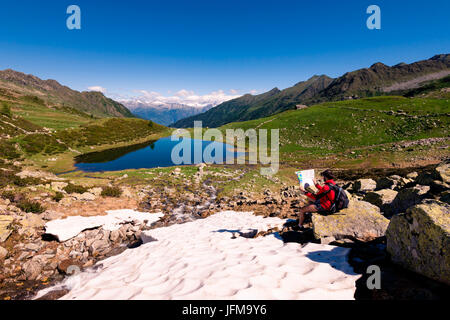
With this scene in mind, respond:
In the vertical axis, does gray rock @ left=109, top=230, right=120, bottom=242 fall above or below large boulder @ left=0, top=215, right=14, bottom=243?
below

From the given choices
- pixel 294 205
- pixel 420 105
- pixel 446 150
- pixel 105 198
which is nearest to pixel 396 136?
pixel 446 150

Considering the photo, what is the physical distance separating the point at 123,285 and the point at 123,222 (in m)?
8.73

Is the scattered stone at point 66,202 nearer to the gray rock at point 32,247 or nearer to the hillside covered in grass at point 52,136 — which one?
the gray rock at point 32,247

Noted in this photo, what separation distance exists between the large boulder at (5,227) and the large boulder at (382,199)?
22699 mm

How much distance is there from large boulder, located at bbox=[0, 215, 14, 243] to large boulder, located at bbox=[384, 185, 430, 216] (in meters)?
22.5

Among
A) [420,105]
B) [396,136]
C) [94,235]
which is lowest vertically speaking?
[94,235]

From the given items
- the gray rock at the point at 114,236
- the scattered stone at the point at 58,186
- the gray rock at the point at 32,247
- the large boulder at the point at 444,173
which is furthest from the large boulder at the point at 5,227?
the large boulder at the point at 444,173

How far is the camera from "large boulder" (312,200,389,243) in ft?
26.7

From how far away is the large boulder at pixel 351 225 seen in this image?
26.7 ft

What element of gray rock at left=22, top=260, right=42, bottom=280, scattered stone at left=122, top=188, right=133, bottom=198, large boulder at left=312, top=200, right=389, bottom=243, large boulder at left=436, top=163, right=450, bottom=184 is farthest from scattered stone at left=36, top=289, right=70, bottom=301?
large boulder at left=436, top=163, right=450, bottom=184

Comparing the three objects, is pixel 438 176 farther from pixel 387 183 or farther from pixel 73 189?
pixel 73 189

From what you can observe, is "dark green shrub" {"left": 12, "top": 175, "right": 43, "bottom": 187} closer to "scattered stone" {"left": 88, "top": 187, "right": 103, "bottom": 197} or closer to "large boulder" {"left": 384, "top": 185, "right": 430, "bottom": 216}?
"scattered stone" {"left": 88, "top": 187, "right": 103, "bottom": 197}

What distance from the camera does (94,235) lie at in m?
12.5

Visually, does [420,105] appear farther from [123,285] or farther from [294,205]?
[123,285]
